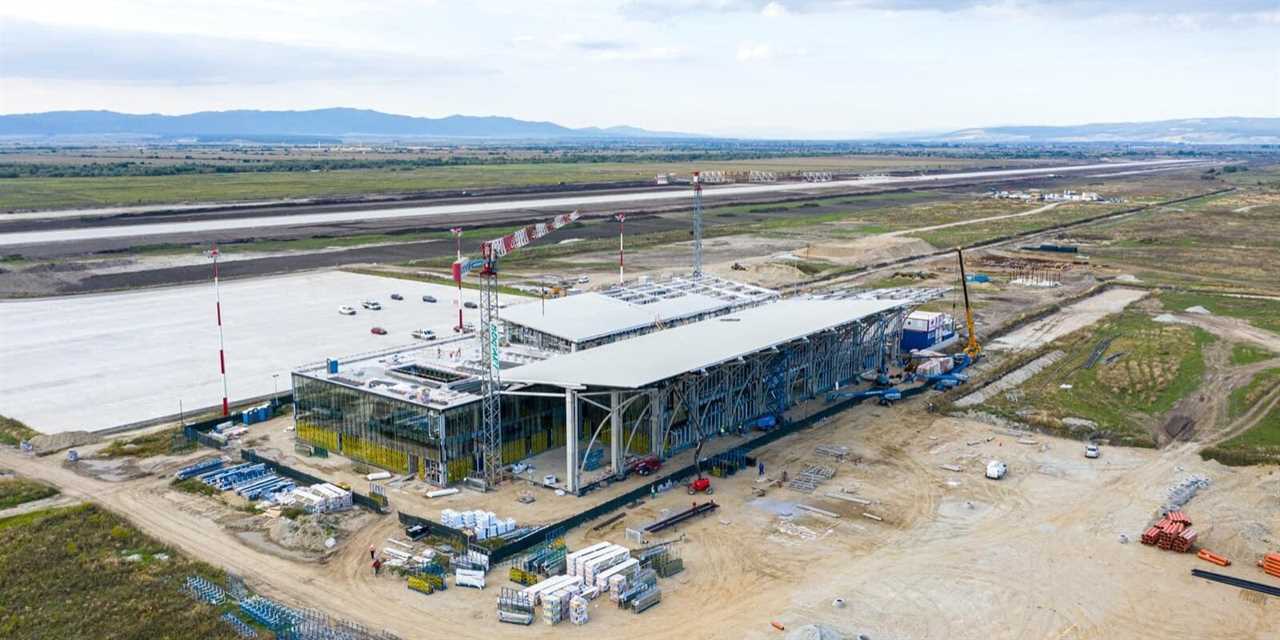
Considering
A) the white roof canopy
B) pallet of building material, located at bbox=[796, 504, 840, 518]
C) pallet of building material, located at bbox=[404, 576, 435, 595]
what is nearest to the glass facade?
the white roof canopy

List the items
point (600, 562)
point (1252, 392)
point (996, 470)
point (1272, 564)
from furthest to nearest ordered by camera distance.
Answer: point (1252, 392), point (996, 470), point (1272, 564), point (600, 562)

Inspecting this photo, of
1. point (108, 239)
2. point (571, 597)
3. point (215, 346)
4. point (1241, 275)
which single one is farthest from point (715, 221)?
point (571, 597)

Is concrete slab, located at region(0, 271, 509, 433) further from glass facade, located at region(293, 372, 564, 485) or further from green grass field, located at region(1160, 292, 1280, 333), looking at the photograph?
green grass field, located at region(1160, 292, 1280, 333)

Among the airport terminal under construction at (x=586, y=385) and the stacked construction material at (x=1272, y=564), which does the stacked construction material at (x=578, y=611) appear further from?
the stacked construction material at (x=1272, y=564)

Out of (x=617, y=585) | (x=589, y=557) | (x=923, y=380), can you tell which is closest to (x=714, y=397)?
(x=589, y=557)

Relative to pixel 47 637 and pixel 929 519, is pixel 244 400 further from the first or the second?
pixel 929 519

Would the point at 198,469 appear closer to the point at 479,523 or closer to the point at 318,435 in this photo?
the point at 318,435

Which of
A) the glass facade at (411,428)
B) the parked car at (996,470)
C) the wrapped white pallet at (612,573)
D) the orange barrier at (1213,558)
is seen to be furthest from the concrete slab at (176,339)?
the orange barrier at (1213,558)
